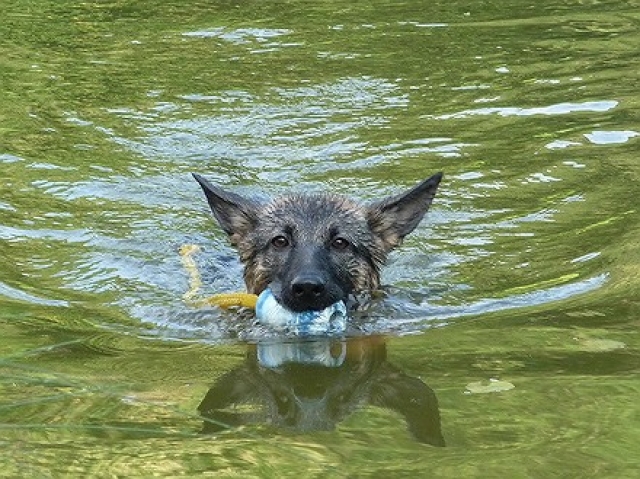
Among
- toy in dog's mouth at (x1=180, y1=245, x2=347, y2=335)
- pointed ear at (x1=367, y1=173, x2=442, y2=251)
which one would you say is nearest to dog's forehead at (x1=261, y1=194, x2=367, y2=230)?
pointed ear at (x1=367, y1=173, x2=442, y2=251)

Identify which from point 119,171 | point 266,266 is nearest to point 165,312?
point 266,266

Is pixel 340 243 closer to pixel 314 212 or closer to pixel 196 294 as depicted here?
Answer: pixel 314 212

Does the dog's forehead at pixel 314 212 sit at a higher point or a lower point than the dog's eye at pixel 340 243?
higher

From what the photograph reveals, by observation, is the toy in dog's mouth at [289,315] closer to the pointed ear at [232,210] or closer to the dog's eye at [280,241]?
the dog's eye at [280,241]

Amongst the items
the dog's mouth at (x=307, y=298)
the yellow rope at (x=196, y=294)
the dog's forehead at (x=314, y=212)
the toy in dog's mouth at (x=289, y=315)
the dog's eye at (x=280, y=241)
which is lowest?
the yellow rope at (x=196, y=294)

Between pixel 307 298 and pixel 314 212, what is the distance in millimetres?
1007

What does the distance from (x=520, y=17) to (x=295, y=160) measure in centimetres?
540

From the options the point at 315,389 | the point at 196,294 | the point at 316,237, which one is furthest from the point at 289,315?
the point at 196,294

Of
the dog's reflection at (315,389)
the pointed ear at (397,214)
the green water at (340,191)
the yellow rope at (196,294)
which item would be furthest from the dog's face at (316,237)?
the dog's reflection at (315,389)

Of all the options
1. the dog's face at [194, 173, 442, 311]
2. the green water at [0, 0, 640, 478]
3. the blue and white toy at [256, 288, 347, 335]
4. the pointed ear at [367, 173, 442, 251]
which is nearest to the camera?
the green water at [0, 0, 640, 478]

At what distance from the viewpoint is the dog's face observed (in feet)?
26.7

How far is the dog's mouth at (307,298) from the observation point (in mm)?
7820

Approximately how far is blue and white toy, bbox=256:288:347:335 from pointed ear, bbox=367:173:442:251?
44.9 inches

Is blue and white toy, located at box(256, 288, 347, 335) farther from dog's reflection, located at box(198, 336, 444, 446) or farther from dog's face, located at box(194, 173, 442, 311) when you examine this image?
dog's reflection, located at box(198, 336, 444, 446)
